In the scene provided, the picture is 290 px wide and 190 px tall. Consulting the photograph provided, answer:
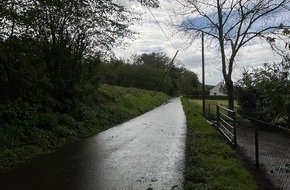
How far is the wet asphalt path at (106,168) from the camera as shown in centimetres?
653

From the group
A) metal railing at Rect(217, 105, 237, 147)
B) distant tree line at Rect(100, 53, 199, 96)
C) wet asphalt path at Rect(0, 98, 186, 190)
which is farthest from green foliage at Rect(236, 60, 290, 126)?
distant tree line at Rect(100, 53, 199, 96)

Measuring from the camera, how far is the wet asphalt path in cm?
653

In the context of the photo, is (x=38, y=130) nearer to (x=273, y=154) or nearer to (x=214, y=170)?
(x=214, y=170)

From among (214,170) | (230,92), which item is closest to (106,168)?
(214,170)

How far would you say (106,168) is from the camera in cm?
792

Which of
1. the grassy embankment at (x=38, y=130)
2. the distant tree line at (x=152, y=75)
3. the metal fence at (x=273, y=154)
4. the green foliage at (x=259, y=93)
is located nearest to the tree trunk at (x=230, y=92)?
the green foliage at (x=259, y=93)

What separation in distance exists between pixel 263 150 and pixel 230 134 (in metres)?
3.39

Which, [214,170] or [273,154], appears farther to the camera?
[273,154]

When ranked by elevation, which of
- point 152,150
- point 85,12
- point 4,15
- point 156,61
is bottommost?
point 152,150

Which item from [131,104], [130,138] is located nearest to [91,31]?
[130,138]

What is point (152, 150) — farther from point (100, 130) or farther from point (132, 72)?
point (132, 72)

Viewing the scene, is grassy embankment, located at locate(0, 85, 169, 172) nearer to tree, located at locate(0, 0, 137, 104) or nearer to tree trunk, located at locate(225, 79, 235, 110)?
tree, located at locate(0, 0, 137, 104)

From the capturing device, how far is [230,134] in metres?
12.2

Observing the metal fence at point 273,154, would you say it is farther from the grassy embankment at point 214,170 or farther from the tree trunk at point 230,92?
the tree trunk at point 230,92
